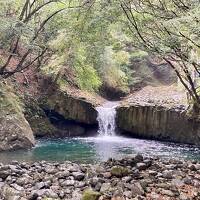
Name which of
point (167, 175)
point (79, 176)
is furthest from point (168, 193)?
point (79, 176)

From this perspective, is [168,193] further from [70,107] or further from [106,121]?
[106,121]

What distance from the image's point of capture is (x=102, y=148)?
44.4 feet

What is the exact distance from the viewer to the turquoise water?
1132 centimetres

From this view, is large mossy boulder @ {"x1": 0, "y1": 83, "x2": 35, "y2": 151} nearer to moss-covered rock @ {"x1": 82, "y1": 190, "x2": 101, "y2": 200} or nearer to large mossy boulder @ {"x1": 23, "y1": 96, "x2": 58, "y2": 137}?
large mossy boulder @ {"x1": 23, "y1": 96, "x2": 58, "y2": 137}

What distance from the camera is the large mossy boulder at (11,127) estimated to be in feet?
41.7

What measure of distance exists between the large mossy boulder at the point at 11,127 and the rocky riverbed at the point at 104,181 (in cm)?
373

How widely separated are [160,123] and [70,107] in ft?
12.9

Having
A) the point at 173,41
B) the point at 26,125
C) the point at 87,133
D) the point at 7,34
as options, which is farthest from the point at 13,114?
the point at 173,41

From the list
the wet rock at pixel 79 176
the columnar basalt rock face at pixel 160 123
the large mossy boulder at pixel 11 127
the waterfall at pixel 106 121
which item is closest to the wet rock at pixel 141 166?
the wet rock at pixel 79 176

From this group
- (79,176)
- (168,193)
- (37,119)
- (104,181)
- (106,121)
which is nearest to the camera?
(168,193)

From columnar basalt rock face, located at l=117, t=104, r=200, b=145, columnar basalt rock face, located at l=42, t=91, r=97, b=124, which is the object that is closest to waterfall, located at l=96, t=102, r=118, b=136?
columnar basalt rock face, located at l=42, t=91, r=97, b=124

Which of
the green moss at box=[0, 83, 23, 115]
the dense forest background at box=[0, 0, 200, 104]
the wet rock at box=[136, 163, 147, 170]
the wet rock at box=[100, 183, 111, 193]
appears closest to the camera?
the wet rock at box=[100, 183, 111, 193]

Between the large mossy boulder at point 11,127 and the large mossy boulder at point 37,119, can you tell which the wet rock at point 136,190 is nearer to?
the large mossy boulder at point 11,127

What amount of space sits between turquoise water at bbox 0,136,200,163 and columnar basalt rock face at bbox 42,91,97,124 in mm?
1215
